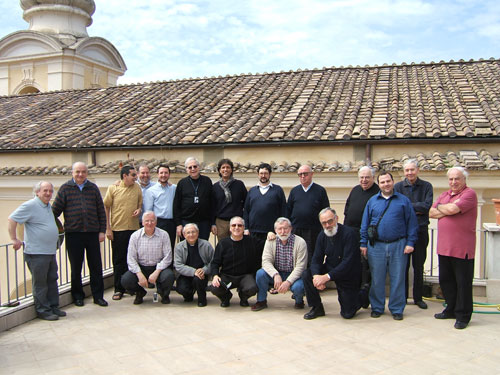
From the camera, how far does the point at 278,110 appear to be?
12359 millimetres

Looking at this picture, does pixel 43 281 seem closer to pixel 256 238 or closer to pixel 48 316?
pixel 48 316

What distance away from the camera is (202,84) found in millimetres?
15633

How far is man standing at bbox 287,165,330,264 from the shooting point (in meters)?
6.50

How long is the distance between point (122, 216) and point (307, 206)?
2.65 metres

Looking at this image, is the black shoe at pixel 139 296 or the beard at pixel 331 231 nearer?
the beard at pixel 331 231

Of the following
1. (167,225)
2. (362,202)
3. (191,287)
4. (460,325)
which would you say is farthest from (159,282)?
(460,325)

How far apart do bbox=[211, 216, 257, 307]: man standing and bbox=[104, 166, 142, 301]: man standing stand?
1374mm

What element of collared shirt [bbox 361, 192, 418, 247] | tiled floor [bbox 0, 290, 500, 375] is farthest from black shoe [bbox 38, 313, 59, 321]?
collared shirt [bbox 361, 192, 418, 247]

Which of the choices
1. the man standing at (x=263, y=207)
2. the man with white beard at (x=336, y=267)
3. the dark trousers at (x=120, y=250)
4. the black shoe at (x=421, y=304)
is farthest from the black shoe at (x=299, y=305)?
the dark trousers at (x=120, y=250)

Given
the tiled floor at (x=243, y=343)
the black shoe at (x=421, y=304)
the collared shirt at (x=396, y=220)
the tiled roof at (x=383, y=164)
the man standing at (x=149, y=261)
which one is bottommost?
the tiled floor at (x=243, y=343)

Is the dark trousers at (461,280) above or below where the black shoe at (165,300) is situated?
above

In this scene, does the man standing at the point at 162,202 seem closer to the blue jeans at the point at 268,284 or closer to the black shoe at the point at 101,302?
the black shoe at the point at 101,302

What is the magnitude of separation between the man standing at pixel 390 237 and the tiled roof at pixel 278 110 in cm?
440

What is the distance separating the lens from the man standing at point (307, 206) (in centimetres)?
650
